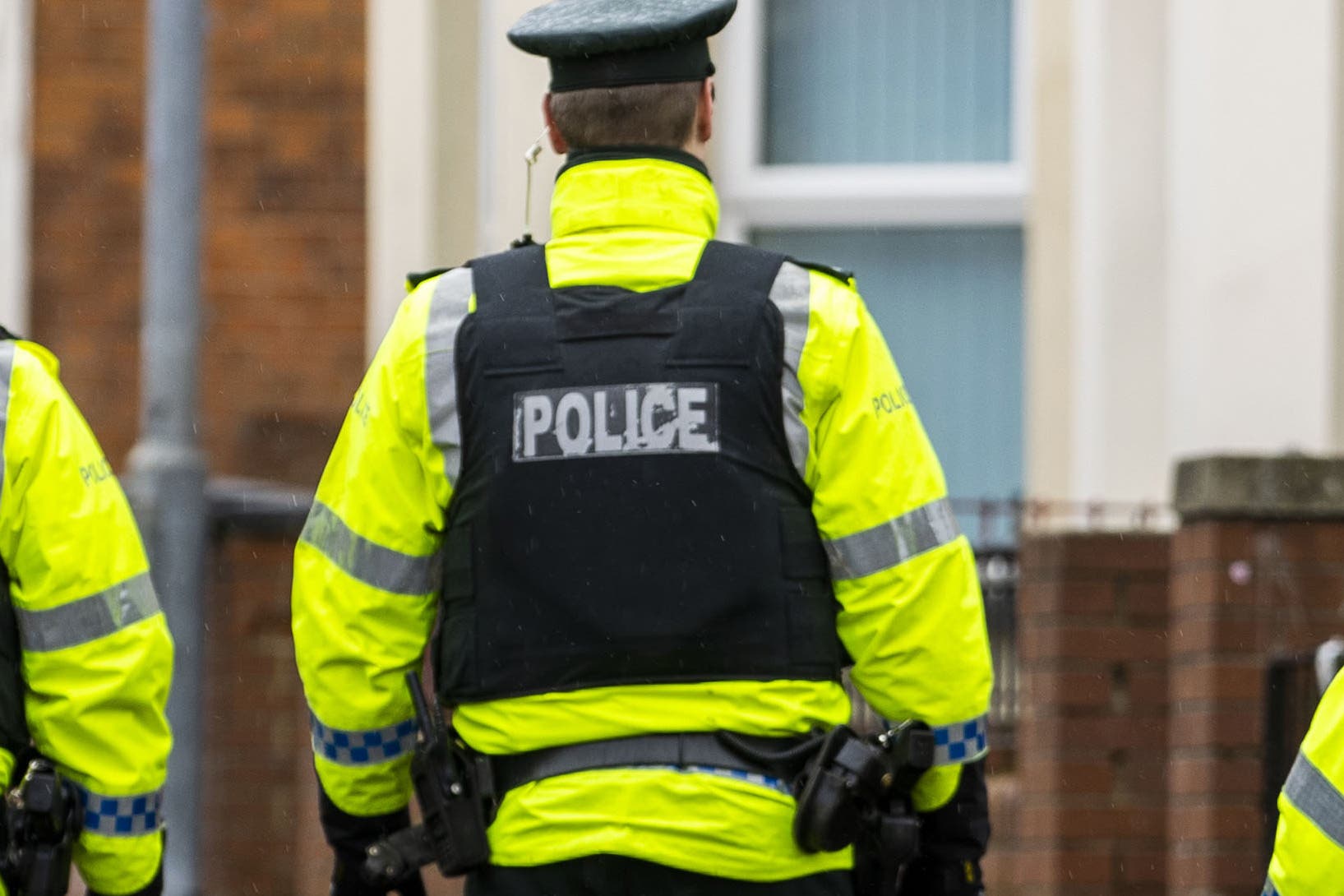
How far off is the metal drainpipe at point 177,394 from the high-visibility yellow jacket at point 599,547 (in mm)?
3063

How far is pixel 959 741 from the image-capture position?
3678 millimetres

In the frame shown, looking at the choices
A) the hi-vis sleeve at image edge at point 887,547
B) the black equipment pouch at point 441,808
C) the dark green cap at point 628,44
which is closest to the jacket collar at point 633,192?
the dark green cap at point 628,44

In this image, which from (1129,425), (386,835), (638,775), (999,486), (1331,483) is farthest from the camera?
(999,486)

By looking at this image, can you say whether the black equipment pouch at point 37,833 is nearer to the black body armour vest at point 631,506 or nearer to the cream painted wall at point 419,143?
the black body armour vest at point 631,506

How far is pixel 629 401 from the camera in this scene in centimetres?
364

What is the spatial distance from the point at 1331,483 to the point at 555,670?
158 inches

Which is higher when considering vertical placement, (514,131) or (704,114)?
(514,131)

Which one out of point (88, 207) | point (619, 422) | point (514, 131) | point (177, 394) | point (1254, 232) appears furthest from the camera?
point (88, 207)

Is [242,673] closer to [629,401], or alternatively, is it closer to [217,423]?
[217,423]

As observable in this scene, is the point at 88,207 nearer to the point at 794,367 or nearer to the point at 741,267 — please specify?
the point at 741,267

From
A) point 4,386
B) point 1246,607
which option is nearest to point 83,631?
point 4,386

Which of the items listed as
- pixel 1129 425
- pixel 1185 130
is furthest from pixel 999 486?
pixel 1185 130

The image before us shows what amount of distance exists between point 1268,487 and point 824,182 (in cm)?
202

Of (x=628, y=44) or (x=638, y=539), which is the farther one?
(x=628, y=44)
